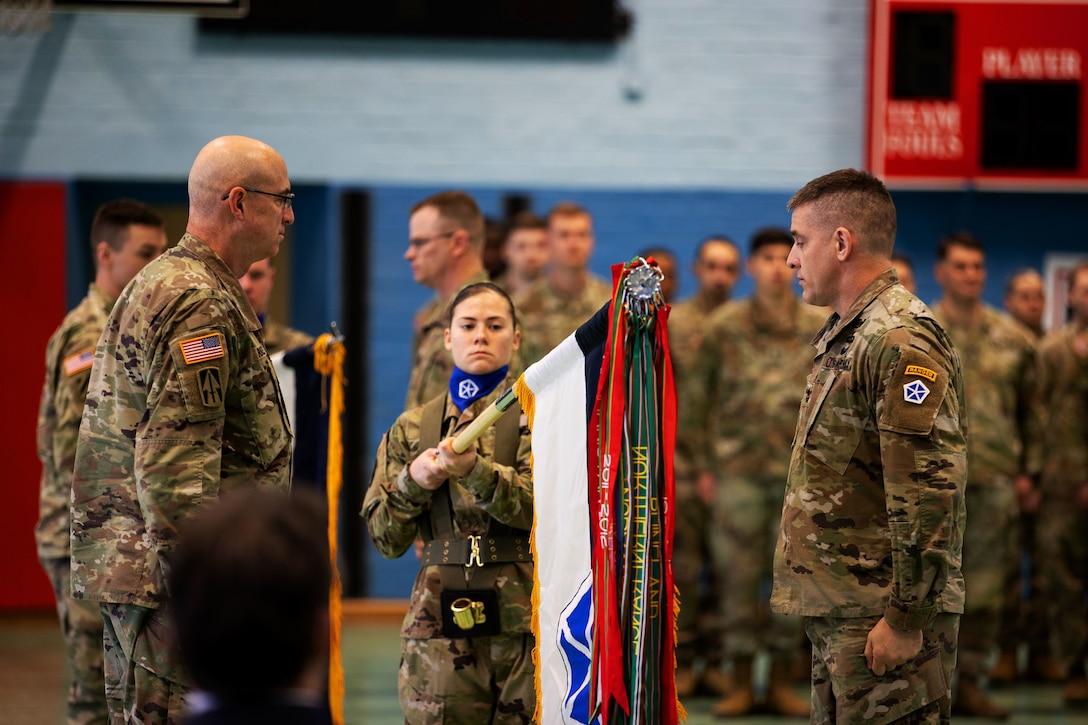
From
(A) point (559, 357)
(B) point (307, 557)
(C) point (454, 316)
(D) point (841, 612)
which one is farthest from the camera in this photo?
(C) point (454, 316)

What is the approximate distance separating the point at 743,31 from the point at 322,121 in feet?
8.81

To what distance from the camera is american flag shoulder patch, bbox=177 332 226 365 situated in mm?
2678

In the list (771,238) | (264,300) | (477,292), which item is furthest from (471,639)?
(771,238)

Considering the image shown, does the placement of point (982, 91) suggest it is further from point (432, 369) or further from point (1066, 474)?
point (432, 369)

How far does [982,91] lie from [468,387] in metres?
5.11

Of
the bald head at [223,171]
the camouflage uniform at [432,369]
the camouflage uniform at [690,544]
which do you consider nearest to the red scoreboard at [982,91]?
the camouflage uniform at [690,544]

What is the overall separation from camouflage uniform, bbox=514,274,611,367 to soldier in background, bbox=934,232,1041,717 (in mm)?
1727

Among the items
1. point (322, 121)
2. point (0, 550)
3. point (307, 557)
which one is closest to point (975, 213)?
point (322, 121)

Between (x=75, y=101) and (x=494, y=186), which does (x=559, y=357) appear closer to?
(x=494, y=186)

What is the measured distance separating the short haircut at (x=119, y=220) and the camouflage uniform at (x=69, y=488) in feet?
0.67

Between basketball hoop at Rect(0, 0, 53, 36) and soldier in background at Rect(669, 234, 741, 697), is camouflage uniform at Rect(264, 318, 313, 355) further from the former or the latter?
basketball hoop at Rect(0, 0, 53, 36)

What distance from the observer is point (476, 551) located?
331 cm

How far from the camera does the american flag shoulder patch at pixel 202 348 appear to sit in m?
2.68

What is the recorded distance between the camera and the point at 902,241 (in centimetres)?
777
